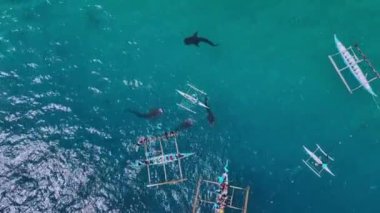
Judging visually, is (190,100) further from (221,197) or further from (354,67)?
(354,67)

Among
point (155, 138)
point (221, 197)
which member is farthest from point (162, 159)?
point (221, 197)

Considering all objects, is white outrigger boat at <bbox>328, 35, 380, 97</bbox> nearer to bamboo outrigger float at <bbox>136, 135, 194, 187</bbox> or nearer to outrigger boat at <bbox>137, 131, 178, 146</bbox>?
bamboo outrigger float at <bbox>136, 135, 194, 187</bbox>

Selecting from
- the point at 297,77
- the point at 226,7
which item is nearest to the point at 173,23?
the point at 226,7

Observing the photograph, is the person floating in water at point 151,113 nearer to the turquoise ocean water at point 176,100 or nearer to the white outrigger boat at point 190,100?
the turquoise ocean water at point 176,100

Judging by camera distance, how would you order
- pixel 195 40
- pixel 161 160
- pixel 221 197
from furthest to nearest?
pixel 195 40, pixel 161 160, pixel 221 197

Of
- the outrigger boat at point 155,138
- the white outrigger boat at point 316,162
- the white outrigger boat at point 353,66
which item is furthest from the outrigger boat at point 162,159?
the white outrigger boat at point 353,66

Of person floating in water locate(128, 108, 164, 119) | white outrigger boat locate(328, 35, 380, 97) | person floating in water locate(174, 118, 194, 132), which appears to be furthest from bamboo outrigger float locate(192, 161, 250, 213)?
white outrigger boat locate(328, 35, 380, 97)

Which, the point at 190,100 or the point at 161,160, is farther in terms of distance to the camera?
the point at 190,100

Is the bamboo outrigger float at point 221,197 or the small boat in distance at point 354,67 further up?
the small boat in distance at point 354,67
